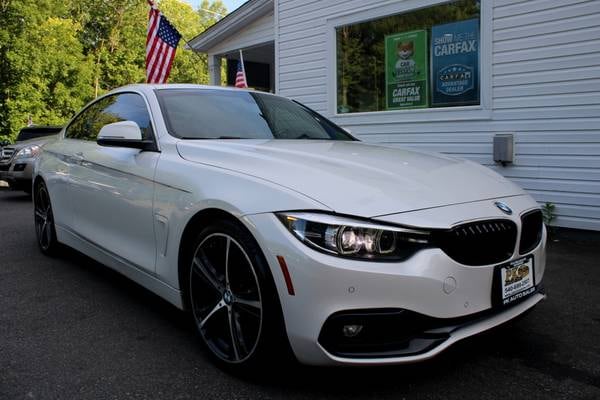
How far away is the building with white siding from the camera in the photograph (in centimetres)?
600

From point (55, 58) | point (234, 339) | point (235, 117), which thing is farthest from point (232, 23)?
point (55, 58)

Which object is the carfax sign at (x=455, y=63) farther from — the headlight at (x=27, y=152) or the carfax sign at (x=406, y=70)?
the headlight at (x=27, y=152)

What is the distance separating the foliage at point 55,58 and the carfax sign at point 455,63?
1797 centimetres

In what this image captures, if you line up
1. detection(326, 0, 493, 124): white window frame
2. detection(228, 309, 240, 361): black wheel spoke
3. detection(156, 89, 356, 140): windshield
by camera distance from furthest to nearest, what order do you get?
detection(326, 0, 493, 124): white window frame, detection(156, 89, 356, 140): windshield, detection(228, 309, 240, 361): black wheel spoke

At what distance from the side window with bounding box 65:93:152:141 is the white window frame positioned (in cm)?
446

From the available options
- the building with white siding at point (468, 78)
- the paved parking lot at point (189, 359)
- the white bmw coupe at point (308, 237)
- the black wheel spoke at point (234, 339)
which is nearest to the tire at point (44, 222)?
the paved parking lot at point (189, 359)

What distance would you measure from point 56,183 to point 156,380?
267cm

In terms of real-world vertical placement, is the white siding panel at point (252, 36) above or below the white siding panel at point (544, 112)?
above

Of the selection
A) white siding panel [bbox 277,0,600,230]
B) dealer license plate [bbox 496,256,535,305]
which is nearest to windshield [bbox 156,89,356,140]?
dealer license plate [bbox 496,256,535,305]

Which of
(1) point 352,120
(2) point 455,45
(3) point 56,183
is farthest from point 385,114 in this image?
(3) point 56,183

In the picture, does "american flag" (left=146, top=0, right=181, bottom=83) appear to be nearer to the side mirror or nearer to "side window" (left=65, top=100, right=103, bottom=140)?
"side window" (left=65, top=100, right=103, bottom=140)

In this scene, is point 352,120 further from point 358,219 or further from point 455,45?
point 358,219

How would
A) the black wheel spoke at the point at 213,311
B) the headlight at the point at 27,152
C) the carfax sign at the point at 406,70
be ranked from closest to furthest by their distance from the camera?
the black wheel spoke at the point at 213,311, the carfax sign at the point at 406,70, the headlight at the point at 27,152

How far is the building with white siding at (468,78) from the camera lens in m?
6.00
